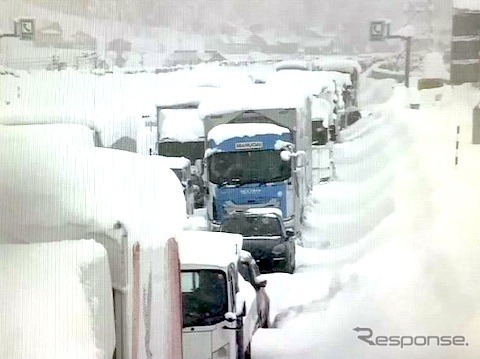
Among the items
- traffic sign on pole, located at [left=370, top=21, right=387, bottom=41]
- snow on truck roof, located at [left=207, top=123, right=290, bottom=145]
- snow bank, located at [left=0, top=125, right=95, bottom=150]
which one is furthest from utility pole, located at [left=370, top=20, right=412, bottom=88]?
snow bank, located at [left=0, top=125, right=95, bottom=150]

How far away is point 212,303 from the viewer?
143 cm

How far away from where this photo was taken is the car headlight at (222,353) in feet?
4.66

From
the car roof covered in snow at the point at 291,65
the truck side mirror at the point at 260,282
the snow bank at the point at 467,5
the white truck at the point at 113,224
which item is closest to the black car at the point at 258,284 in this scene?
the truck side mirror at the point at 260,282

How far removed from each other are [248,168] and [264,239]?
13 centimetres

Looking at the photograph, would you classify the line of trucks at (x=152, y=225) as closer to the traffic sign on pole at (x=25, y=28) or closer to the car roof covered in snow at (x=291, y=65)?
the car roof covered in snow at (x=291, y=65)

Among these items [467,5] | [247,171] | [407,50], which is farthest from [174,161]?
[467,5]

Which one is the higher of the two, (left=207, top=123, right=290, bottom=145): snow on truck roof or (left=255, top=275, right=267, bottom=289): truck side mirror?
(left=207, top=123, right=290, bottom=145): snow on truck roof

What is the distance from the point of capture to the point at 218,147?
144 cm

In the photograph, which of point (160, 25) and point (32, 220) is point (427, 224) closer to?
point (160, 25)

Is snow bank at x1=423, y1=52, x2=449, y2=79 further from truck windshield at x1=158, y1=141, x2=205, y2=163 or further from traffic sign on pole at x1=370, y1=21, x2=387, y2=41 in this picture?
truck windshield at x1=158, y1=141, x2=205, y2=163

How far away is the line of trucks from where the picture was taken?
1.38 m

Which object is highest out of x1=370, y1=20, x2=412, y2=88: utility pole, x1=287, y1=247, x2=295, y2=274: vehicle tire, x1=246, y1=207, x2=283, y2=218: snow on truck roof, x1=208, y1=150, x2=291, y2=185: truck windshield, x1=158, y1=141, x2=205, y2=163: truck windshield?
x1=370, y1=20, x2=412, y2=88: utility pole

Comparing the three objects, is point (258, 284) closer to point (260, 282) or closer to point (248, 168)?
point (260, 282)

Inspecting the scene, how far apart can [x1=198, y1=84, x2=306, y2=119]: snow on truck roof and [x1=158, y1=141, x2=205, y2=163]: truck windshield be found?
2.1 inches
